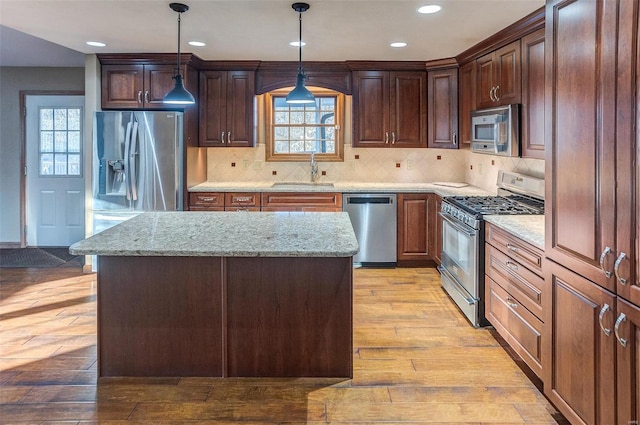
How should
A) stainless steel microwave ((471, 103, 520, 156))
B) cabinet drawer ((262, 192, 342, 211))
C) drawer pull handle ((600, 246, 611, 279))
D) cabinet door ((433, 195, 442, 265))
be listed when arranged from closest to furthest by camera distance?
drawer pull handle ((600, 246, 611, 279)) < stainless steel microwave ((471, 103, 520, 156)) < cabinet door ((433, 195, 442, 265)) < cabinet drawer ((262, 192, 342, 211))

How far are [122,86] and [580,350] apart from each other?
4771 mm

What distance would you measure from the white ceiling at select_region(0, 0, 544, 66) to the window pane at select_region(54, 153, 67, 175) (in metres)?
1.84

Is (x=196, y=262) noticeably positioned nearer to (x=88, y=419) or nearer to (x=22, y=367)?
(x=88, y=419)

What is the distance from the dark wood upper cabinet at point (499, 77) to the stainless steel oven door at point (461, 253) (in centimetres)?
110

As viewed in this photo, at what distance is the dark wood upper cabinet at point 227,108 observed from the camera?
18.0 ft

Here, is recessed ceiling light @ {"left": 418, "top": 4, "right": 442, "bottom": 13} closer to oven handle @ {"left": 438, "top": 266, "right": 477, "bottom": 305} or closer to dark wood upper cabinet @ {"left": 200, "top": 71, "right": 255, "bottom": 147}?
oven handle @ {"left": 438, "top": 266, "right": 477, "bottom": 305}

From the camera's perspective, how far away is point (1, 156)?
21.8 feet

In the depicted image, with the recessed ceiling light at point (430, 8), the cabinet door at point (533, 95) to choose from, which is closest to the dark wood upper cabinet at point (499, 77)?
the cabinet door at point (533, 95)

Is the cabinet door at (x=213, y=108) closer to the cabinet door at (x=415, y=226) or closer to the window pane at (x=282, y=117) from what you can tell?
the window pane at (x=282, y=117)

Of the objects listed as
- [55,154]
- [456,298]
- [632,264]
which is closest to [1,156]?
[55,154]

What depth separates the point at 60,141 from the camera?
→ 6.68 metres

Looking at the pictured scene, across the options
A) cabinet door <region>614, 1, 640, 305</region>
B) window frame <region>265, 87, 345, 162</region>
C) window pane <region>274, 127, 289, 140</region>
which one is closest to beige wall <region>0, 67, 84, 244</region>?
window frame <region>265, 87, 345, 162</region>

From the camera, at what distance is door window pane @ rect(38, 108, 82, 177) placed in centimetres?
667

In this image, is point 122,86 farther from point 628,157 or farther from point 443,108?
point 628,157
